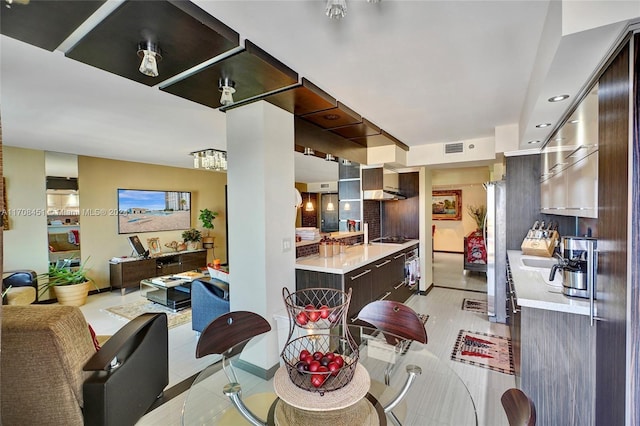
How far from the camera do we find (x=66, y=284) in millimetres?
4555

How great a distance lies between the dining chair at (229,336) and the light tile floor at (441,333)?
27.2 inches

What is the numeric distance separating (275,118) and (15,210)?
464cm

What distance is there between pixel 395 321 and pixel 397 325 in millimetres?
28

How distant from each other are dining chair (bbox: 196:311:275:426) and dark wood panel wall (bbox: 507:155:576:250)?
3.44 m

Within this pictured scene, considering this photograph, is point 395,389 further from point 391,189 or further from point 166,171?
point 166,171

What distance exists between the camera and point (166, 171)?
6406 millimetres

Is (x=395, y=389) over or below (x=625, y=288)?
below

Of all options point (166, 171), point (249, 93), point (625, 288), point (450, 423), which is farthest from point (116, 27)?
point (166, 171)

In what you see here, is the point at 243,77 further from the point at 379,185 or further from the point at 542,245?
the point at 542,245

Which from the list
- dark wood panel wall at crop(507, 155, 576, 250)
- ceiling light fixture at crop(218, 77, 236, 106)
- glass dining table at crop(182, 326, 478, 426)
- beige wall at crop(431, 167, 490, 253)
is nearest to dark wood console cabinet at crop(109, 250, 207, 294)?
glass dining table at crop(182, 326, 478, 426)

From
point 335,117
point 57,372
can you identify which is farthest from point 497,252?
point 57,372

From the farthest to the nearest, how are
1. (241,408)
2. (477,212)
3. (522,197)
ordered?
(477,212)
(522,197)
(241,408)

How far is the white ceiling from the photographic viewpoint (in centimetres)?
159

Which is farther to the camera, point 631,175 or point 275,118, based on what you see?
point 275,118
